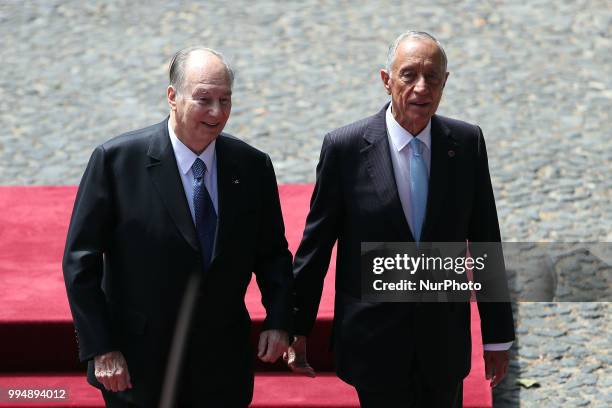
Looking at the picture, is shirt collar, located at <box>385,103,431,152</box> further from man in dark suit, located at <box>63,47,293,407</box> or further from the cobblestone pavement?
the cobblestone pavement

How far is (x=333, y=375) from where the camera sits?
536 centimetres

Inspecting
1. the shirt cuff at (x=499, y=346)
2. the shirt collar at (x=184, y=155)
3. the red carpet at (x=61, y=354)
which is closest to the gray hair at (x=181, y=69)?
the shirt collar at (x=184, y=155)

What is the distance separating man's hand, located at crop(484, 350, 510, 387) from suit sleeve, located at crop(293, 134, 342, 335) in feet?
2.01

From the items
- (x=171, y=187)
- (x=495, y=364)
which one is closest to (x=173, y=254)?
(x=171, y=187)

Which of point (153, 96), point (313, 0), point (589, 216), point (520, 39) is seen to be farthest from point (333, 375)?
point (313, 0)

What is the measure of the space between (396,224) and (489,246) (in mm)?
362

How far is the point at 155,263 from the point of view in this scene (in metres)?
3.70

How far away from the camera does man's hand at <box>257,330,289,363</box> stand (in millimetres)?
3799

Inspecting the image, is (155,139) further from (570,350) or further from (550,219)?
(550,219)

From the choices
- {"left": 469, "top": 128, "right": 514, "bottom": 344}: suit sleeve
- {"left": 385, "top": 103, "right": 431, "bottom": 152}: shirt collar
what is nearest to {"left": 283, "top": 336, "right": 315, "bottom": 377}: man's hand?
{"left": 469, "top": 128, "right": 514, "bottom": 344}: suit sleeve

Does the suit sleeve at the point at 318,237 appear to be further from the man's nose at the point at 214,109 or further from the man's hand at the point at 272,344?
the man's nose at the point at 214,109

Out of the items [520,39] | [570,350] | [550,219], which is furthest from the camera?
[520,39]

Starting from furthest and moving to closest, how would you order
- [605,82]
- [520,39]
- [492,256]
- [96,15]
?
[96,15] → [520,39] → [605,82] → [492,256]

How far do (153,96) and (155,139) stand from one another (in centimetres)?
538
